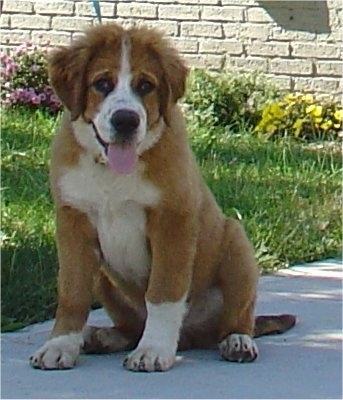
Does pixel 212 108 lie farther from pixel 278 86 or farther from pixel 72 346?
pixel 72 346

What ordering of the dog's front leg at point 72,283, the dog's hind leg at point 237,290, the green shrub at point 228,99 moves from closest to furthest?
the dog's front leg at point 72,283, the dog's hind leg at point 237,290, the green shrub at point 228,99

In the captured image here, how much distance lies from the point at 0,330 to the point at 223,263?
3.62 feet

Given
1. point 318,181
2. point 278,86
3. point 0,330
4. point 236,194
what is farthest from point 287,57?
Answer: point 0,330

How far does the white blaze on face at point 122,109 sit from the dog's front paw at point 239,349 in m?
0.86

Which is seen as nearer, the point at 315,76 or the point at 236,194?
the point at 236,194

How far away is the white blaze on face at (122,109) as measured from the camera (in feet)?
16.9

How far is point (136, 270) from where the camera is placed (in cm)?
542

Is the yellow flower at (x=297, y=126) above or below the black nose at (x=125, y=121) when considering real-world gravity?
below

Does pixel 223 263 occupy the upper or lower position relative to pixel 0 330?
upper

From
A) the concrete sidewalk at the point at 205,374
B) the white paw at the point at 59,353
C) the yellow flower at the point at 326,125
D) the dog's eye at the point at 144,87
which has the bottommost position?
the yellow flower at the point at 326,125

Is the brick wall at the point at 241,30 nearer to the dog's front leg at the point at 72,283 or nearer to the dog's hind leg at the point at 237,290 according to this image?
the dog's hind leg at the point at 237,290

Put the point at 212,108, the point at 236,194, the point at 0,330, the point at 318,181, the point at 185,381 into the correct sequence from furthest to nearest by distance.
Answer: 1. the point at 212,108
2. the point at 318,181
3. the point at 236,194
4. the point at 0,330
5. the point at 185,381

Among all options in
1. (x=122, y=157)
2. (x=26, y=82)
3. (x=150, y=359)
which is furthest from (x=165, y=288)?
(x=26, y=82)

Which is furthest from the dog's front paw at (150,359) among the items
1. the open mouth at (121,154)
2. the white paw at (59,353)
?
the open mouth at (121,154)
